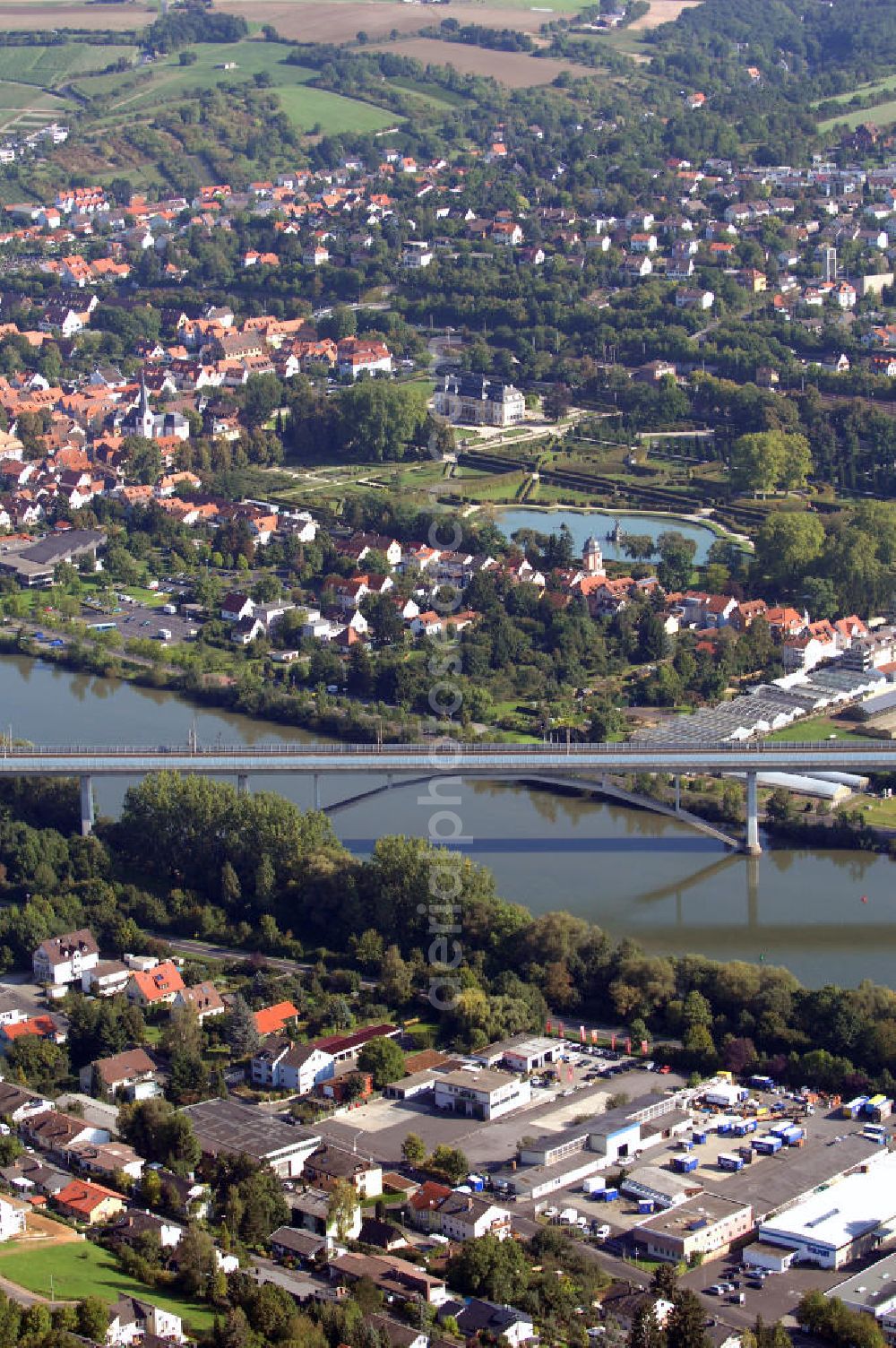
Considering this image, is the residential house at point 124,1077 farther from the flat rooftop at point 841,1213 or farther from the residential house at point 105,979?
the flat rooftop at point 841,1213

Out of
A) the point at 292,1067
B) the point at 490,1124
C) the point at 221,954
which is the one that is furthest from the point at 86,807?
the point at 490,1124

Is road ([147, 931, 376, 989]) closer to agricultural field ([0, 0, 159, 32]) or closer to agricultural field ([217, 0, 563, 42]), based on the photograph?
agricultural field ([217, 0, 563, 42])

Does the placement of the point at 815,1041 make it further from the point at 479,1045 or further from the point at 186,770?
the point at 186,770

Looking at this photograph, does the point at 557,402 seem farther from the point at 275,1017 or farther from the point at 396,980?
the point at 275,1017

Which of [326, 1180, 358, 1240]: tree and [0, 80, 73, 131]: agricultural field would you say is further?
[0, 80, 73, 131]: agricultural field

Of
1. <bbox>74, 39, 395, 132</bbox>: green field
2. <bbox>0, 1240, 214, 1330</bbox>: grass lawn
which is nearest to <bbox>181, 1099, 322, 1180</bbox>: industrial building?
<bbox>0, 1240, 214, 1330</bbox>: grass lawn

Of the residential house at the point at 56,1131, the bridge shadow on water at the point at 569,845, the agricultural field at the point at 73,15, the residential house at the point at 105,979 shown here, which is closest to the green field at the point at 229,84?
the agricultural field at the point at 73,15
